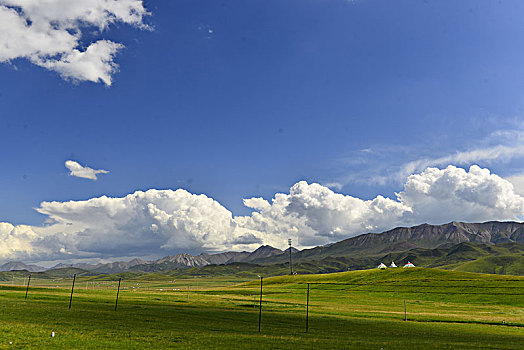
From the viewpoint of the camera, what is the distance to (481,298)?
125m

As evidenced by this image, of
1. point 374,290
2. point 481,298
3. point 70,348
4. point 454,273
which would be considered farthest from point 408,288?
point 70,348

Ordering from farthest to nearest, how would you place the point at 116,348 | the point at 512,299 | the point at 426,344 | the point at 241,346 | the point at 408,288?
the point at 408,288 < the point at 512,299 < the point at 426,344 < the point at 241,346 < the point at 116,348

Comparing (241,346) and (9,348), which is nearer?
(9,348)

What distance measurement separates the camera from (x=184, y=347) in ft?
90.4

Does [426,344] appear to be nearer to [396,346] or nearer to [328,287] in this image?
[396,346]

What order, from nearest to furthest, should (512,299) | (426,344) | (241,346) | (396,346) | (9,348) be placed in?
(9,348), (241,346), (396,346), (426,344), (512,299)

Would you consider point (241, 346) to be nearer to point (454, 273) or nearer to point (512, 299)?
point (512, 299)

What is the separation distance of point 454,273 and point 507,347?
17756 centimetres

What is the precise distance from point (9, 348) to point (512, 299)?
139 meters

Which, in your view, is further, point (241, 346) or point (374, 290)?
point (374, 290)

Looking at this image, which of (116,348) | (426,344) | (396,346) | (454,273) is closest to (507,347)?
(426,344)

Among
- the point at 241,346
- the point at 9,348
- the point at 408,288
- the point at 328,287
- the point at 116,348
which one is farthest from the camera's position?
the point at 328,287

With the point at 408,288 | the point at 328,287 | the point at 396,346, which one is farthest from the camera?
the point at 328,287

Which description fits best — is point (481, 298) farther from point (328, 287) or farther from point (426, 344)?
point (426, 344)
